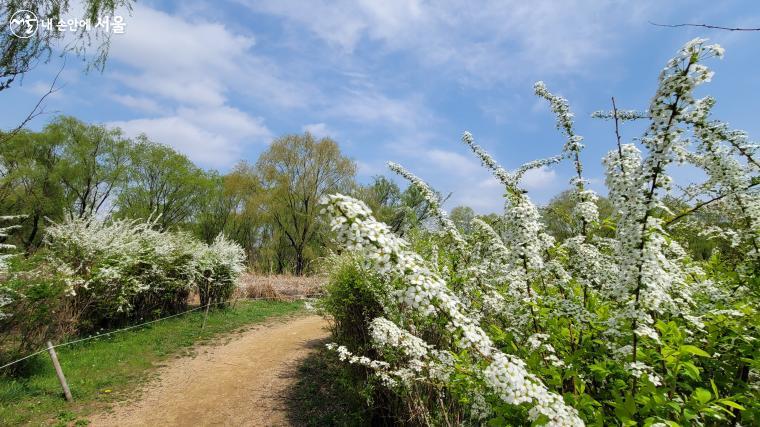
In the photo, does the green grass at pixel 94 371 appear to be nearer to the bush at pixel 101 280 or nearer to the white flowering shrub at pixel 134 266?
the bush at pixel 101 280

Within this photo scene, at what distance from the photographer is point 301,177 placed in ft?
109

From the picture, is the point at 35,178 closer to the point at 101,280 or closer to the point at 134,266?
the point at 134,266

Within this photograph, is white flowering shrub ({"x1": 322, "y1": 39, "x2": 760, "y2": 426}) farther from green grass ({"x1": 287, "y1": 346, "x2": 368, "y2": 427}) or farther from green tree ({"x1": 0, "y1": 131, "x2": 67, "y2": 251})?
green tree ({"x1": 0, "y1": 131, "x2": 67, "y2": 251})

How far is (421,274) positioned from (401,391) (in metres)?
2.93

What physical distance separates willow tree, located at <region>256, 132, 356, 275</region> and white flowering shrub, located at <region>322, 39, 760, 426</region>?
97.1ft

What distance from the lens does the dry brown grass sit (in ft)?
58.9

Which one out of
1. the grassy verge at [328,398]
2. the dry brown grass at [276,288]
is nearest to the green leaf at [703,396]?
the grassy verge at [328,398]

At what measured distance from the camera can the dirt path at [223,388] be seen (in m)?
6.68

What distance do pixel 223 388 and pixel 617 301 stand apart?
7.58 metres

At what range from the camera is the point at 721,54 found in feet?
7.11

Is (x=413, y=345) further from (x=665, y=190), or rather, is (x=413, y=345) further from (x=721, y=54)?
(x=721, y=54)

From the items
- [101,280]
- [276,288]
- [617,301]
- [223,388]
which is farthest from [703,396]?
[276,288]

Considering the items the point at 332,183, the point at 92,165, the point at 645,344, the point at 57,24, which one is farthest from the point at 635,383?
the point at 92,165

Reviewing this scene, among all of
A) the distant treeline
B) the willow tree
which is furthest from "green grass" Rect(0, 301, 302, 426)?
the willow tree
